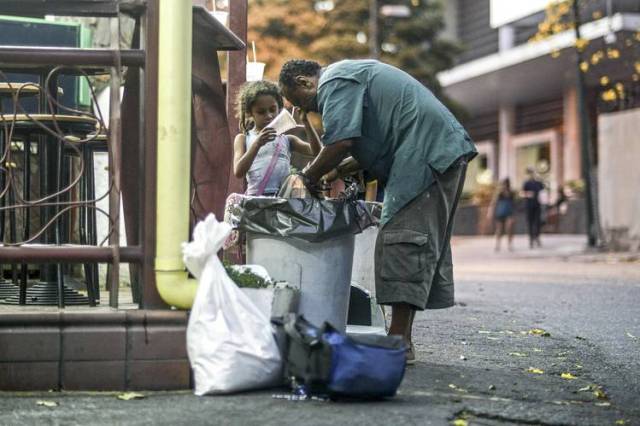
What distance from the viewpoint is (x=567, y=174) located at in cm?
3609

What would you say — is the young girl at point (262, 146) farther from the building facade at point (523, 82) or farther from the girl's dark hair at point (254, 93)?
the building facade at point (523, 82)

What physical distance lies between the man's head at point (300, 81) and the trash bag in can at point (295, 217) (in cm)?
56

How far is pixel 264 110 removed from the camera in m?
7.00

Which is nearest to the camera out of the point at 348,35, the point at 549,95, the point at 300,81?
the point at 300,81

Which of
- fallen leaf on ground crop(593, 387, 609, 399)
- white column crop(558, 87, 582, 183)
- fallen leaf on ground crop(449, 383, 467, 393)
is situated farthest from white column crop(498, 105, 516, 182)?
fallen leaf on ground crop(449, 383, 467, 393)

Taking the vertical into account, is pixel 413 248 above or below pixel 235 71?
below

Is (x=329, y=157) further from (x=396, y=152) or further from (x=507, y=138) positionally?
(x=507, y=138)

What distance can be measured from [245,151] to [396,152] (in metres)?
1.20

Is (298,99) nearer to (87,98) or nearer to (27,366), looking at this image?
(27,366)

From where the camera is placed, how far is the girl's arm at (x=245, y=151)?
6547 mm

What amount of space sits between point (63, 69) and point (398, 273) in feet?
6.73

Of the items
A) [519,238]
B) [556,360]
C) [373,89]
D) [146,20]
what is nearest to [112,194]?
[146,20]

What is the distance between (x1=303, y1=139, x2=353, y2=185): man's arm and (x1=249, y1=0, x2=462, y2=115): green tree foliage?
2874cm

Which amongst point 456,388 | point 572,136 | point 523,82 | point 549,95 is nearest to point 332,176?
point 456,388
